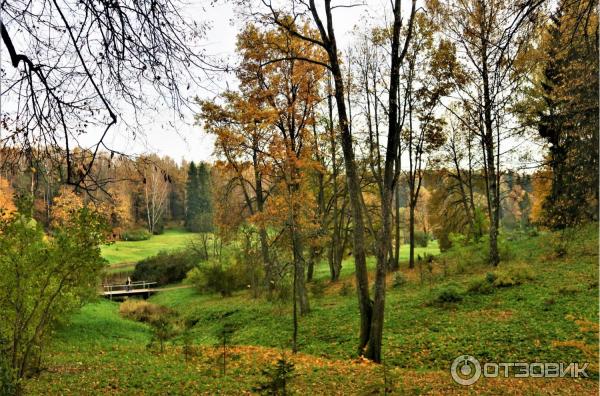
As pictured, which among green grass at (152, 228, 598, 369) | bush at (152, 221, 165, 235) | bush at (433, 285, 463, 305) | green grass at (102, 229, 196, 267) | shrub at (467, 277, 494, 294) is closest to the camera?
green grass at (152, 228, 598, 369)

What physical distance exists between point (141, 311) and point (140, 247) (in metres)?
29.5

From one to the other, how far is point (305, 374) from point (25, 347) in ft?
15.7

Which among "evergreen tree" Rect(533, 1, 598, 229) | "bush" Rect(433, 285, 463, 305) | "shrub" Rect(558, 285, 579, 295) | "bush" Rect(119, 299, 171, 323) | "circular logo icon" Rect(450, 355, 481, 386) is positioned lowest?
"bush" Rect(119, 299, 171, 323)

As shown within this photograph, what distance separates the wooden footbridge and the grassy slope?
1418 centimetres

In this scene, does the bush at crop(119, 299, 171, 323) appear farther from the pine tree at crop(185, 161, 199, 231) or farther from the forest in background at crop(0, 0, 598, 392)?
the pine tree at crop(185, 161, 199, 231)

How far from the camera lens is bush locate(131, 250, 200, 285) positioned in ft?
113

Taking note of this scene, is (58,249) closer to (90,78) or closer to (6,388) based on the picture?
(6,388)

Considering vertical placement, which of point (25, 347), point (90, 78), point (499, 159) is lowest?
point (25, 347)

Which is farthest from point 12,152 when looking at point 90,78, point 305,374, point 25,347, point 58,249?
point 305,374

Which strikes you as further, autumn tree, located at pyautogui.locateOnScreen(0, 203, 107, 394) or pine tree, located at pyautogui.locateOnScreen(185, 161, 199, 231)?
pine tree, located at pyautogui.locateOnScreen(185, 161, 199, 231)

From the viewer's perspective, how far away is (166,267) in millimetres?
34438

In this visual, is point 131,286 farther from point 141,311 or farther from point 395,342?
point 395,342

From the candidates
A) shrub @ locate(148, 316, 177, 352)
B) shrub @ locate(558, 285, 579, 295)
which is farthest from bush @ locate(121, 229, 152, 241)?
shrub @ locate(558, 285, 579, 295)

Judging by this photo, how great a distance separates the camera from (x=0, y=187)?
4875mm
